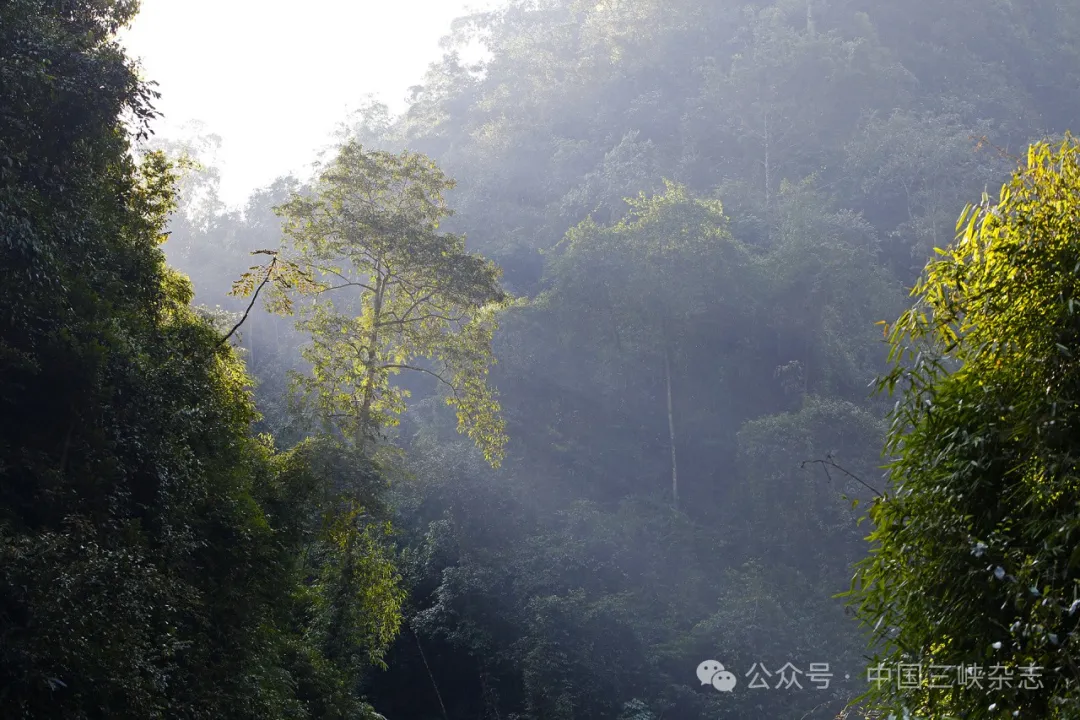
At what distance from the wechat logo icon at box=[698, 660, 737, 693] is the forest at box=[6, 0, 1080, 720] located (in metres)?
0.06

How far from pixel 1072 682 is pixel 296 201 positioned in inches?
439

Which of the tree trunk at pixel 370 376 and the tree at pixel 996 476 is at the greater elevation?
the tree trunk at pixel 370 376

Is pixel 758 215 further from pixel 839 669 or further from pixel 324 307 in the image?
pixel 324 307

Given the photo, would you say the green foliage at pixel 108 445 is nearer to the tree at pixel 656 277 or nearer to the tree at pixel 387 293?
the tree at pixel 387 293

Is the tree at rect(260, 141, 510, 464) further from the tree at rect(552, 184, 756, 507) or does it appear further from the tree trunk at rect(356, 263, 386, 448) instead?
the tree at rect(552, 184, 756, 507)

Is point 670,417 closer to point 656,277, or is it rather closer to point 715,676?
point 656,277

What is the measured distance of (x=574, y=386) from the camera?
26.0 metres

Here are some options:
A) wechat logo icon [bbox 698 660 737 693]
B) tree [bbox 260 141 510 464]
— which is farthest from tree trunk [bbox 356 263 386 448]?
wechat logo icon [bbox 698 660 737 693]

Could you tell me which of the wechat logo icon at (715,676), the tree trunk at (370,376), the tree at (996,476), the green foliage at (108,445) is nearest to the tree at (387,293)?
the tree trunk at (370,376)

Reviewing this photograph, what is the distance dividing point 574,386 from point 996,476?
74.6 feet

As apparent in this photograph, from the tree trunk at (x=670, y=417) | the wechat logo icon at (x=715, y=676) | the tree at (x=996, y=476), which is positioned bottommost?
the tree at (x=996, y=476)

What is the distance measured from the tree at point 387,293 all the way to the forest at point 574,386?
56 millimetres

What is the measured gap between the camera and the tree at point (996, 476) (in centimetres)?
300

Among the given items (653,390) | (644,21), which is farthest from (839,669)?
(644,21)
